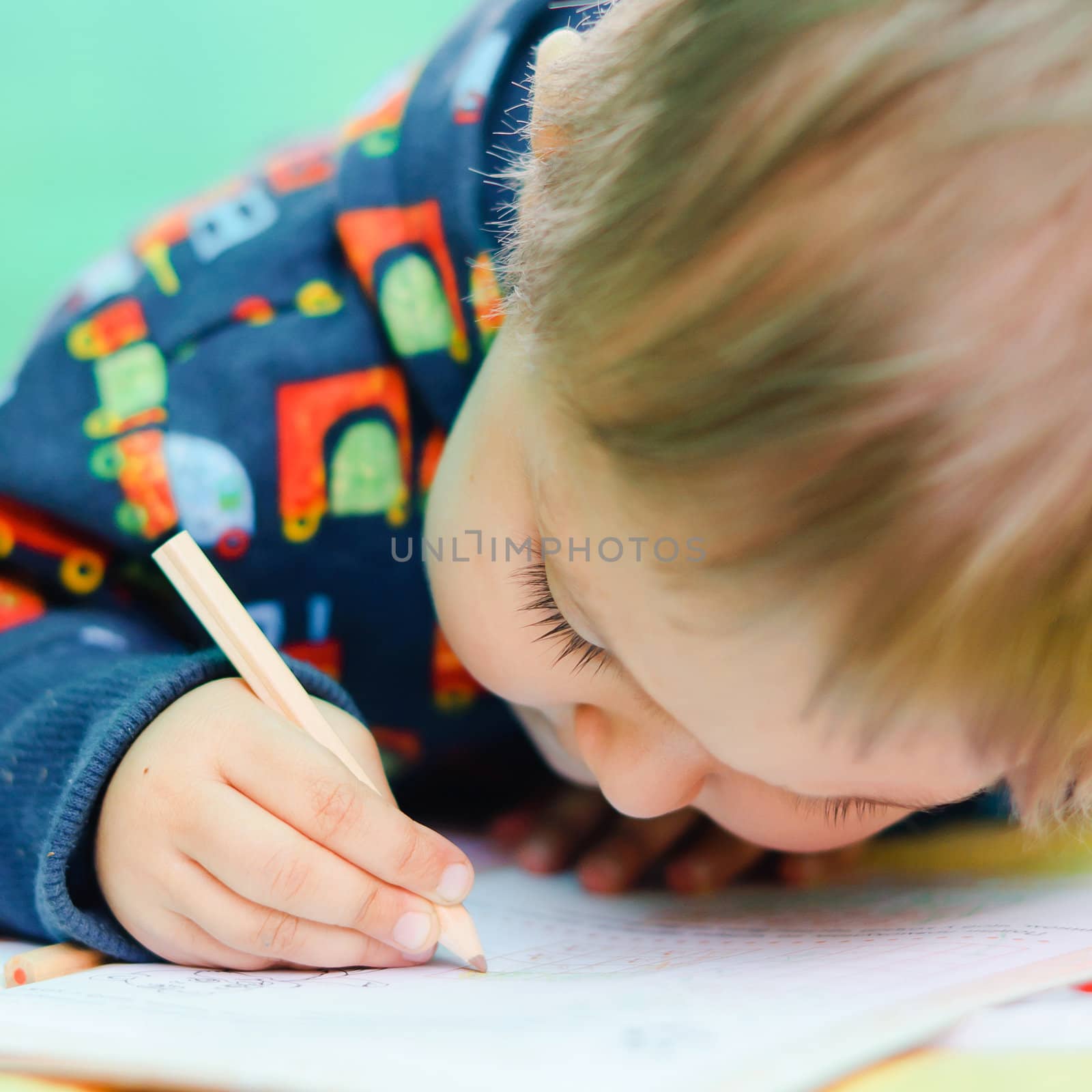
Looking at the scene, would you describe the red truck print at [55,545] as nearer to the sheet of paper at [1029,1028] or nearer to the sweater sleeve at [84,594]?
the sweater sleeve at [84,594]

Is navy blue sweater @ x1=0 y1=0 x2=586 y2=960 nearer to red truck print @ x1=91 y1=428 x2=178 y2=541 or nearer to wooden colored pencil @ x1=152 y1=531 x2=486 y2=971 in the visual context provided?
red truck print @ x1=91 y1=428 x2=178 y2=541

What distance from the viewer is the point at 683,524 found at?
0.37 m

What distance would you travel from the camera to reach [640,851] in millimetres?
617

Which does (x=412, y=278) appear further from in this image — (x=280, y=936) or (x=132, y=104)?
(x=132, y=104)

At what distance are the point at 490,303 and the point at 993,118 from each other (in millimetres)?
300

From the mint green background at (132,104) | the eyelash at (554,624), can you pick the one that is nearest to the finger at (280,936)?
the eyelash at (554,624)

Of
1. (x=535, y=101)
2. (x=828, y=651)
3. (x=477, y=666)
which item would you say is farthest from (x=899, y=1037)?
(x=535, y=101)

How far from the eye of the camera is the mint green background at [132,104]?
1.04 meters

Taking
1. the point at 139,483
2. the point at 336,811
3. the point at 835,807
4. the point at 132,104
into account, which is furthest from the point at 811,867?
the point at 132,104

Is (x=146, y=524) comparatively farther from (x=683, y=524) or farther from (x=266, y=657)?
(x=683, y=524)

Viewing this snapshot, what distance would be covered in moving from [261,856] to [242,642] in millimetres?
88

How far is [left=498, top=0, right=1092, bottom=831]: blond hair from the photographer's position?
0.32m

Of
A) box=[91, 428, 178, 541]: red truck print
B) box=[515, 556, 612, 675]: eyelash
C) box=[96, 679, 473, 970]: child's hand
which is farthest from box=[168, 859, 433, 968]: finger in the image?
box=[91, 428, 178, 541]: red truck print

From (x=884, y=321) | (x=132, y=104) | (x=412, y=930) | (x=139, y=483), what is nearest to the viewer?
(x=884, y=321)
